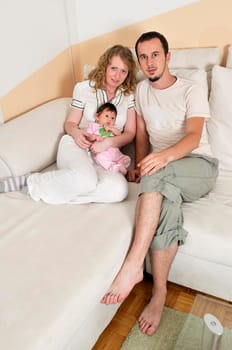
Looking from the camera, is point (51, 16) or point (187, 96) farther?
point (51, 16)

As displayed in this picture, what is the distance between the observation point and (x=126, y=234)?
1249mm

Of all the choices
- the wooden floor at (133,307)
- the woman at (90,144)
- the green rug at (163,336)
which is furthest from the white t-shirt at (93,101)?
the green rug at (163,336)

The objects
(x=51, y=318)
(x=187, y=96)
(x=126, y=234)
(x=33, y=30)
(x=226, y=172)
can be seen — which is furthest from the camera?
(x=33, y=30)

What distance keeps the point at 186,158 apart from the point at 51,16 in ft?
4.64

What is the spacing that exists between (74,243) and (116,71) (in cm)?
97

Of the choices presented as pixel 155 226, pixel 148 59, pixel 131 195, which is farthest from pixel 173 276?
pixel 148 59

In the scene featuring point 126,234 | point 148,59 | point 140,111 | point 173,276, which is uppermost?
point 148,59

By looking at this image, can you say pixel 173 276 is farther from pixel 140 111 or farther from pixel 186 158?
pixel 140 111

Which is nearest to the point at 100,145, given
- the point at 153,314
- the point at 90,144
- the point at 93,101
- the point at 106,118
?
the point at 90,144

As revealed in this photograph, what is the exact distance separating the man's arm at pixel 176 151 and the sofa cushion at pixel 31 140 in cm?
57

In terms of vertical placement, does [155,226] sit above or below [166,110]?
below

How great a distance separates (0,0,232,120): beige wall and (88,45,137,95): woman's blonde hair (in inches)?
17.0

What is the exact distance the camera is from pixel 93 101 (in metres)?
1.73

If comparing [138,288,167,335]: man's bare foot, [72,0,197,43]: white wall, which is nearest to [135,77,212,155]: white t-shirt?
[72,0,197,43]: white wall
